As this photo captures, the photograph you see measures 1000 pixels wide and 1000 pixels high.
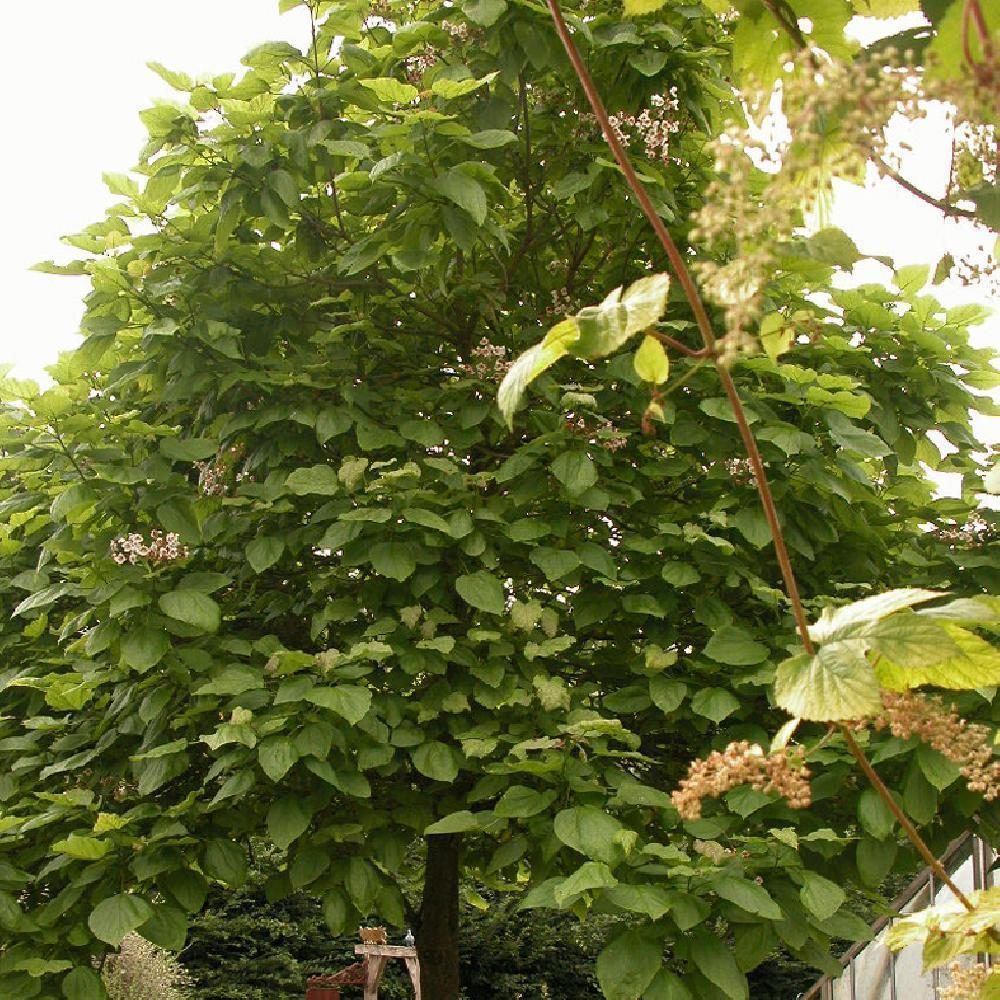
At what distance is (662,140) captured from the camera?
3688 millimetres

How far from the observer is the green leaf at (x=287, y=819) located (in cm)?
312

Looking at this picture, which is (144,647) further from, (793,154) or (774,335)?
(793,154)

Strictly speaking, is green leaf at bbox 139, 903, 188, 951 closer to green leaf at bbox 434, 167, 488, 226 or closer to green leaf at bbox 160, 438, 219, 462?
green leaf at bbox 160, 438, 219, 462

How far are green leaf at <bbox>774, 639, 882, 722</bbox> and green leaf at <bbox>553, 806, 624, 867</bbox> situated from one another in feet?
7.30

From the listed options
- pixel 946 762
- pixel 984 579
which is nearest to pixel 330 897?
pixel 946 762

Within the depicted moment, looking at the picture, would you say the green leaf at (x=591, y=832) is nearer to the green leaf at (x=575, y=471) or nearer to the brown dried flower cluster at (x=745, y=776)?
the green leaf at (x=575, y=471)

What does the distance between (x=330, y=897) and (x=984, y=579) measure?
211cm

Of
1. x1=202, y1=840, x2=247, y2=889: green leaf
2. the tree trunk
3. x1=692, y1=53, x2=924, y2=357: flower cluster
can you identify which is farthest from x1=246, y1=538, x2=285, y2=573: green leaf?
x1=692, y1=53, x2=924, y2=357: flower cluster

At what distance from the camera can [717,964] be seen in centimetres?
284

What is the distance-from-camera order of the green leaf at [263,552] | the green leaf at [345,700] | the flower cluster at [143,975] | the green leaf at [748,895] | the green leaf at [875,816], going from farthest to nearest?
the flower cluster at [143,975] < the green leaf at [263,552] < the green leaf at [345,700] < the green leaf at [875,816] < the green leaf at [748,895]

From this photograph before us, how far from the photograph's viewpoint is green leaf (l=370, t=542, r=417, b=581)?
131 inches

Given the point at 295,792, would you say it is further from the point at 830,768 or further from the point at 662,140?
the point at 662,140

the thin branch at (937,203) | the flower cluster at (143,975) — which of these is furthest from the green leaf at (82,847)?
the flower cluster at (143,975)

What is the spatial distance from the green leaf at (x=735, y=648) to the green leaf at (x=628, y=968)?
77 centimetres
